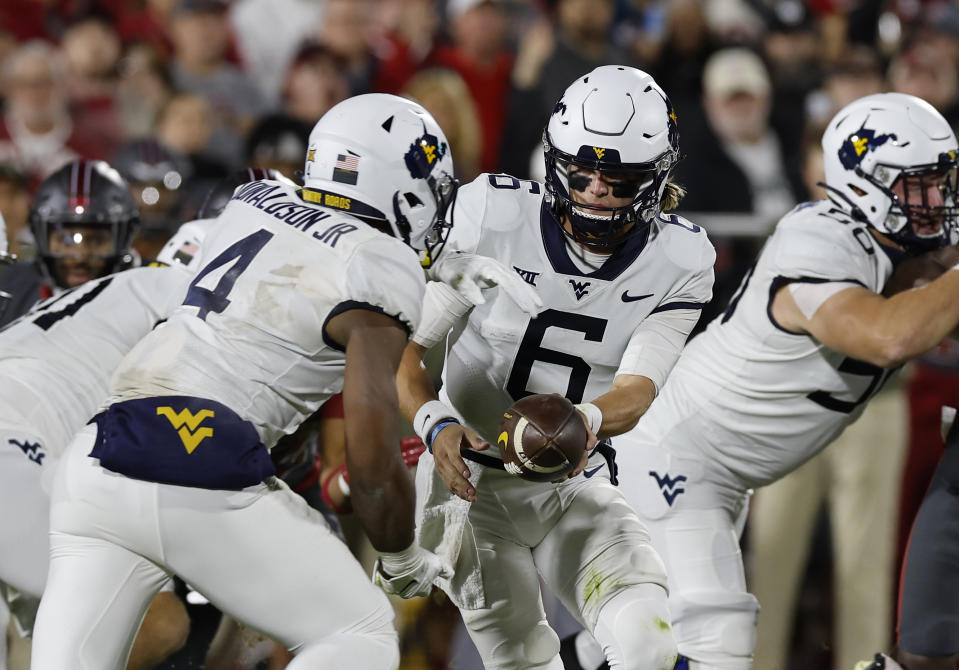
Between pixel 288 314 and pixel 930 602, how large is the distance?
2076mm

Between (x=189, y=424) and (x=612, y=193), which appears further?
(x=612, y=193)

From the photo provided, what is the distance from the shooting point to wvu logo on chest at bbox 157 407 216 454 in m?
3.14

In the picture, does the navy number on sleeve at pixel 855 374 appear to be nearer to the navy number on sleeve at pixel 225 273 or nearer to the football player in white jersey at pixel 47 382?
the navy number on sleeve at pixel 225 273

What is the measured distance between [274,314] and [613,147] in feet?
3.63

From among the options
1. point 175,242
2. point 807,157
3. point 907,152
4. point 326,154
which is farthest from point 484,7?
point 326,154

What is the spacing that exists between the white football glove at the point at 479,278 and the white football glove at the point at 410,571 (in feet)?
2.19

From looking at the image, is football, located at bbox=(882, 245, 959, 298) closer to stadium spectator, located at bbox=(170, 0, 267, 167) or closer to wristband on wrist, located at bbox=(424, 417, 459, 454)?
wristband on wrist, located at bbox=(424, 417, 459, 454)

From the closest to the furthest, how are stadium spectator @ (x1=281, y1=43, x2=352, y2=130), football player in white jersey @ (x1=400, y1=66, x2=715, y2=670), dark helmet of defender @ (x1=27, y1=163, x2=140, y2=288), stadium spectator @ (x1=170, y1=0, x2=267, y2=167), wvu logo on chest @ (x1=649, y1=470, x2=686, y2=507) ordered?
football player in white jersey @ (x1=400, y1=66, x2=715, y2=670) < wvu logo on chest @ (x1=649, y1=470, x2=686, y2=507) < dark helmet of defender @ (x1=27, y1=163, x2=140, y2=288) < stadium spectator @ (x1=281, y1=43, x2=352, y2=130) < stadium spectator @ (x1=170, y1=0, x2=267, y2=167)

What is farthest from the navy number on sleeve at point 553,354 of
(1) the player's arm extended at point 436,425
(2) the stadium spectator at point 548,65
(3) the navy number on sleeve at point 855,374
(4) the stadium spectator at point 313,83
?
(4) the stadium spectator at point 313,83

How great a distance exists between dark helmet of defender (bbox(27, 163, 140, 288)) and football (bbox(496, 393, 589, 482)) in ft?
7.21

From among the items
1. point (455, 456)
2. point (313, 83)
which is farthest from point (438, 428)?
point (313, 83)

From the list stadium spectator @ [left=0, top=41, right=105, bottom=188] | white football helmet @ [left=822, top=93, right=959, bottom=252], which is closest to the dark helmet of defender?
stadium spectator @ [left=0, top=41, right=105, bottom=188]

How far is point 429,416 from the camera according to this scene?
3.65 meters

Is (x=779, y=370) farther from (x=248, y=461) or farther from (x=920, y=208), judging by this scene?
(x=248, y=461)
